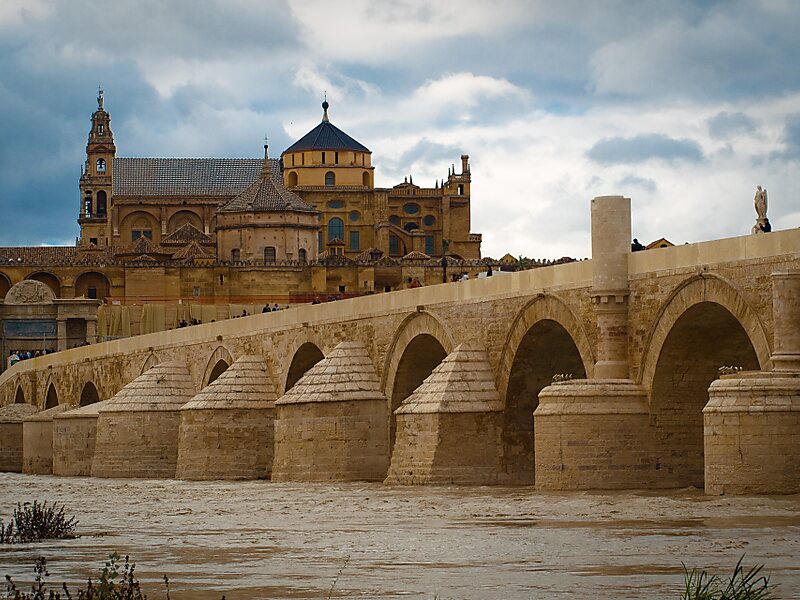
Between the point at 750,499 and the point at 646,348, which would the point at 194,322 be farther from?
the point at 750,499

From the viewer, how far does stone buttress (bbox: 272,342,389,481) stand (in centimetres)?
3731

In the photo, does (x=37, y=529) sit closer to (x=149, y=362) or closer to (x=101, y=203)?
(x=149, y=362)

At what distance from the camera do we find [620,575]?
Answer: 61.1ft

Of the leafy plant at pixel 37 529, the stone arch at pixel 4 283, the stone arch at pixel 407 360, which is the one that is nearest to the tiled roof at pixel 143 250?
the stone arch at pixel 4 283

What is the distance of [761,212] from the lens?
29.3m

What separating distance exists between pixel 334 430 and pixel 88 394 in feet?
93.4

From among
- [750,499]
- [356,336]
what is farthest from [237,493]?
[750,499]

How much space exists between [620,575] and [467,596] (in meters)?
2.00

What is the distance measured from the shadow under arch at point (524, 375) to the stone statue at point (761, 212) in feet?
16.2

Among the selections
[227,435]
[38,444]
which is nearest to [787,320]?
[227,435]

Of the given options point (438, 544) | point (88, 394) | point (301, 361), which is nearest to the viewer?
point (438, 544)

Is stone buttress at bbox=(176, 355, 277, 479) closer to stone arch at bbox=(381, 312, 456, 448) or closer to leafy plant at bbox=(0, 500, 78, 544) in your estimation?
stone arch at bbox=(381, 312, 456, 448)

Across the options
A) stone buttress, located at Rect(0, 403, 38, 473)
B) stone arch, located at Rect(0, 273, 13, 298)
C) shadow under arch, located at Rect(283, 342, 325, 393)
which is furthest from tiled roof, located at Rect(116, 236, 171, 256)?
shadow under arch, located at Rect(283, 342, 325, 393)

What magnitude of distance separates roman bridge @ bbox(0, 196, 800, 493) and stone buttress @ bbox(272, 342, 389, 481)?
0.13 ft
